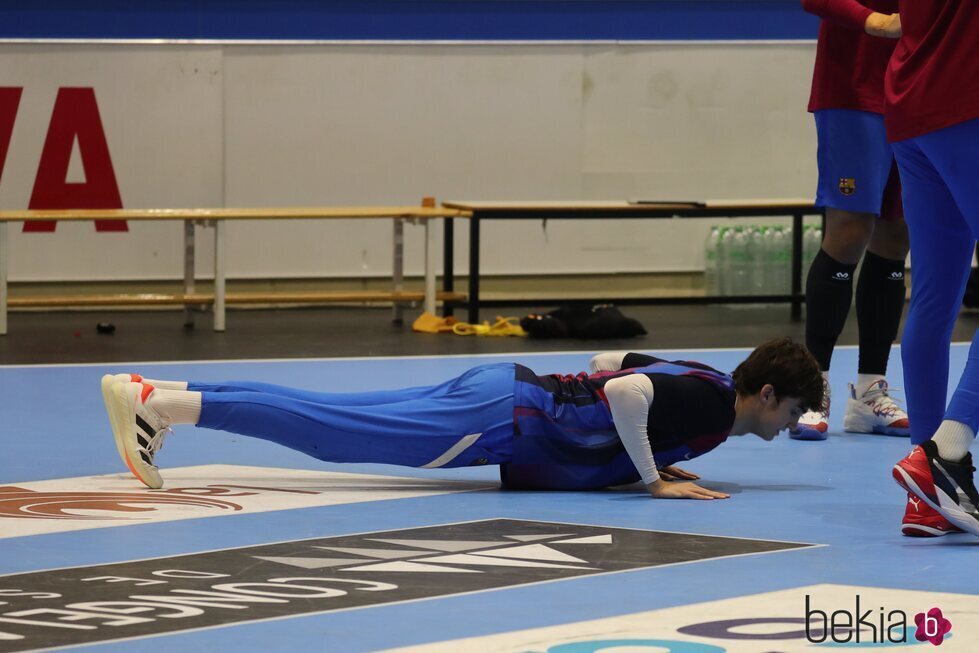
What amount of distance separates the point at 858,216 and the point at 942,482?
83.9 inches

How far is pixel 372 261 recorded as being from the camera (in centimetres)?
1148

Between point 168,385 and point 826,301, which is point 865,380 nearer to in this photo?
point 826,301

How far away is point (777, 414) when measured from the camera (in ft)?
14.5

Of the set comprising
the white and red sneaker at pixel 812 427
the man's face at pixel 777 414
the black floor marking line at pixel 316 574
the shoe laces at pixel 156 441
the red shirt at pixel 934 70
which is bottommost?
the black floor marking line at pixel 316 574

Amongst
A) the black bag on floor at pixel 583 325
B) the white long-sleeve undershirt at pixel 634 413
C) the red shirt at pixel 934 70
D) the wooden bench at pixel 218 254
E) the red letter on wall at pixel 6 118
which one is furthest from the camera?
the red letter on wall at pixel 6 118

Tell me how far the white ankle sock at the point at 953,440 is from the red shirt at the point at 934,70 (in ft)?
2.15

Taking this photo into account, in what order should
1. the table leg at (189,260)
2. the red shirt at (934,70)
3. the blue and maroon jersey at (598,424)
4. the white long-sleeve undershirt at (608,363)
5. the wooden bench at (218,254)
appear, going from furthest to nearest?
the table leg at (189,260) < the wooden bench at (218,254) < the white long-sleeve undershirt at (608,363) < the blue and maroon jersey at (598,424) < the red shirt at (934,70)

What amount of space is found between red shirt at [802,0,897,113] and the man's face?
5.06ft

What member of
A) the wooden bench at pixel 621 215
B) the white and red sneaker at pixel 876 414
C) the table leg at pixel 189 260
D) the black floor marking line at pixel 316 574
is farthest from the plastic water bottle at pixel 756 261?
the black floor marking line at pixel 316 574

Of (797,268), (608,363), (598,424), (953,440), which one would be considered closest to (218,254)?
(797,268)

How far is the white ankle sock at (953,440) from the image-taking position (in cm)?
368

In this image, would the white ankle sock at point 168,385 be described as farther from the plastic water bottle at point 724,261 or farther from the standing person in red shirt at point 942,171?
the plastic water bottle at point 724,261

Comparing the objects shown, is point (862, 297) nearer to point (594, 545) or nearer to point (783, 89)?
point (594, 545)

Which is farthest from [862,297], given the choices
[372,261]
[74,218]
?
[372,261]
